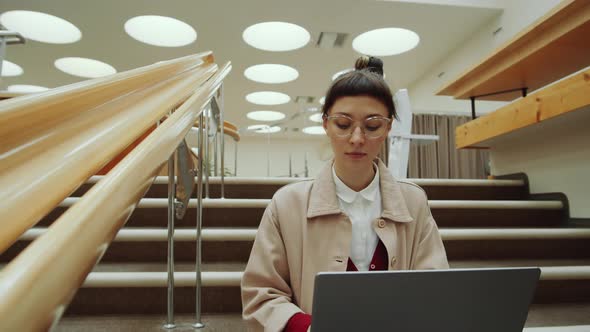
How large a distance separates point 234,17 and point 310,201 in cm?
502

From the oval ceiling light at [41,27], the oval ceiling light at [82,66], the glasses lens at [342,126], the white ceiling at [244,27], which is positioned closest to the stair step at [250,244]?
the glasses lens at [342,126]

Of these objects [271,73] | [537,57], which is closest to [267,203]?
[537,57]

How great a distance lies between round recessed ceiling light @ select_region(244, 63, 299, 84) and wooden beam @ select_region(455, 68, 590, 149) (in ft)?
15.3

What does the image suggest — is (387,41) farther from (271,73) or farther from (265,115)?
(265,115)

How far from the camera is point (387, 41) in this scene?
234 inches

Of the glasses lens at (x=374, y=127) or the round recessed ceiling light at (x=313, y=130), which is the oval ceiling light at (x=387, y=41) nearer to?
the round recessed ceiling light at (x=313, y=130)

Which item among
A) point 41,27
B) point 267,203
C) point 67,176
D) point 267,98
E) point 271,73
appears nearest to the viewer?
point 67,176

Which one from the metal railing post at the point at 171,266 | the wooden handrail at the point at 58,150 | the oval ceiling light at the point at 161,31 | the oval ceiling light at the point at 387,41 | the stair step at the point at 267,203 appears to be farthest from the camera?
the oval ceiling light at the point at 387,41

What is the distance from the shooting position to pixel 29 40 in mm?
5656

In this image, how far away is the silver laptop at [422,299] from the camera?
1.79 ft

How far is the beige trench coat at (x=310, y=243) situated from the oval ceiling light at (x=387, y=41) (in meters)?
5.39

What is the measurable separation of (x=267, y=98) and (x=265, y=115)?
4.82 ft

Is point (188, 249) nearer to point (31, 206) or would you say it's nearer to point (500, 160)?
point (31, 206)

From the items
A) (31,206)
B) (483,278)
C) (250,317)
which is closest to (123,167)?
(31,206)
